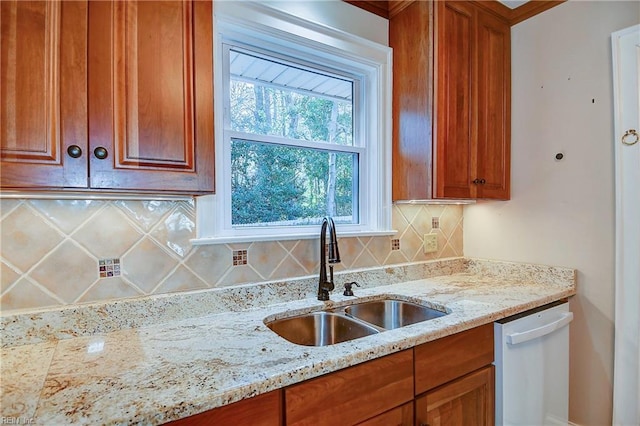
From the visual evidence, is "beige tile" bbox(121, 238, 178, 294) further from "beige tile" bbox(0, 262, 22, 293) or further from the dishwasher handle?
the dishwasher handle

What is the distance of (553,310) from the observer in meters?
1.64

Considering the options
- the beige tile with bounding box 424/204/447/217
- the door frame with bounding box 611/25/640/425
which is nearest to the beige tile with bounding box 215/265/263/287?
the beige tile with bounding box 424/204/447/217

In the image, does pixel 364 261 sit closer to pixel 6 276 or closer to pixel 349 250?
pixel 349 250

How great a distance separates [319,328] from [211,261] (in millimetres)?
549

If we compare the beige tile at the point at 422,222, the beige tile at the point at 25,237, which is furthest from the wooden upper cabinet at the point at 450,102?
the beige tile at the point at 25,237

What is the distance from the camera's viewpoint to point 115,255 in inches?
49.1

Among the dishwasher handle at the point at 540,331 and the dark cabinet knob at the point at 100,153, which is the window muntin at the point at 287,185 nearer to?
the dark cabinet knob at the point at 100,153

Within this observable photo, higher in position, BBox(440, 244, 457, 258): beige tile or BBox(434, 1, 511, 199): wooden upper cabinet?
BBox(434, 1, 511, 199): wooden upper cabinet

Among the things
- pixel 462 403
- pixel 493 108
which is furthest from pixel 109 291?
pixel 493 108

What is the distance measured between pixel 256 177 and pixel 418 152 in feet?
2.79

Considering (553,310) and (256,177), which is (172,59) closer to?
(256,177)

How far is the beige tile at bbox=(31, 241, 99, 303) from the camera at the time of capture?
1.14m

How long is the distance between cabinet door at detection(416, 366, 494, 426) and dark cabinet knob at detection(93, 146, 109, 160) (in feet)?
4.13

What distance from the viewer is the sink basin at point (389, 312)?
1.62 meters
